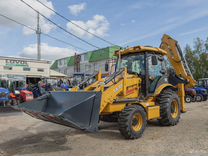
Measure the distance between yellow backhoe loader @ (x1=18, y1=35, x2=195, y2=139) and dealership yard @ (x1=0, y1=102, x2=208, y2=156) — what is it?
45 centimetres

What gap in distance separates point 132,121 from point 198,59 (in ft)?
99.3

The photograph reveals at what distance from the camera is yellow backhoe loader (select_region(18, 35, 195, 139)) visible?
5.65 metres

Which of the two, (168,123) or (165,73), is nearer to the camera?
(168,123)

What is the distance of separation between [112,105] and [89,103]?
967 millimetres

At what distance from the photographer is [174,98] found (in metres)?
8.37

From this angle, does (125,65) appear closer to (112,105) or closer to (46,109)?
(112,105)

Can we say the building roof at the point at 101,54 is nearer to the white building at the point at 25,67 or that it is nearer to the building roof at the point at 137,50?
the white building at the point at 25,67

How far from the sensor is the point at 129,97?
7137mm

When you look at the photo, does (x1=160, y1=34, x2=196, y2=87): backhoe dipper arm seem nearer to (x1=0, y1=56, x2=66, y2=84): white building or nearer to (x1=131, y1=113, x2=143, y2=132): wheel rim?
(x1=131, y1=113, x2=143, y2=132): wheel rim

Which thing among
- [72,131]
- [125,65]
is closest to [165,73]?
[125,65]

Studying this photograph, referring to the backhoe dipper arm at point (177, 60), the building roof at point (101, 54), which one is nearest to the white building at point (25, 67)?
the building roof at point (101, 54)

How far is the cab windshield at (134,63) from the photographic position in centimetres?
783

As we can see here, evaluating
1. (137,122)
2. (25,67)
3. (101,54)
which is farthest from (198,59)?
(137,122)

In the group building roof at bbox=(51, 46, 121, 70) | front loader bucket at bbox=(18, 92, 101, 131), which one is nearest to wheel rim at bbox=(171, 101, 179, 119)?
front loader bucket at bbox=(18, 92, 101, 131)
